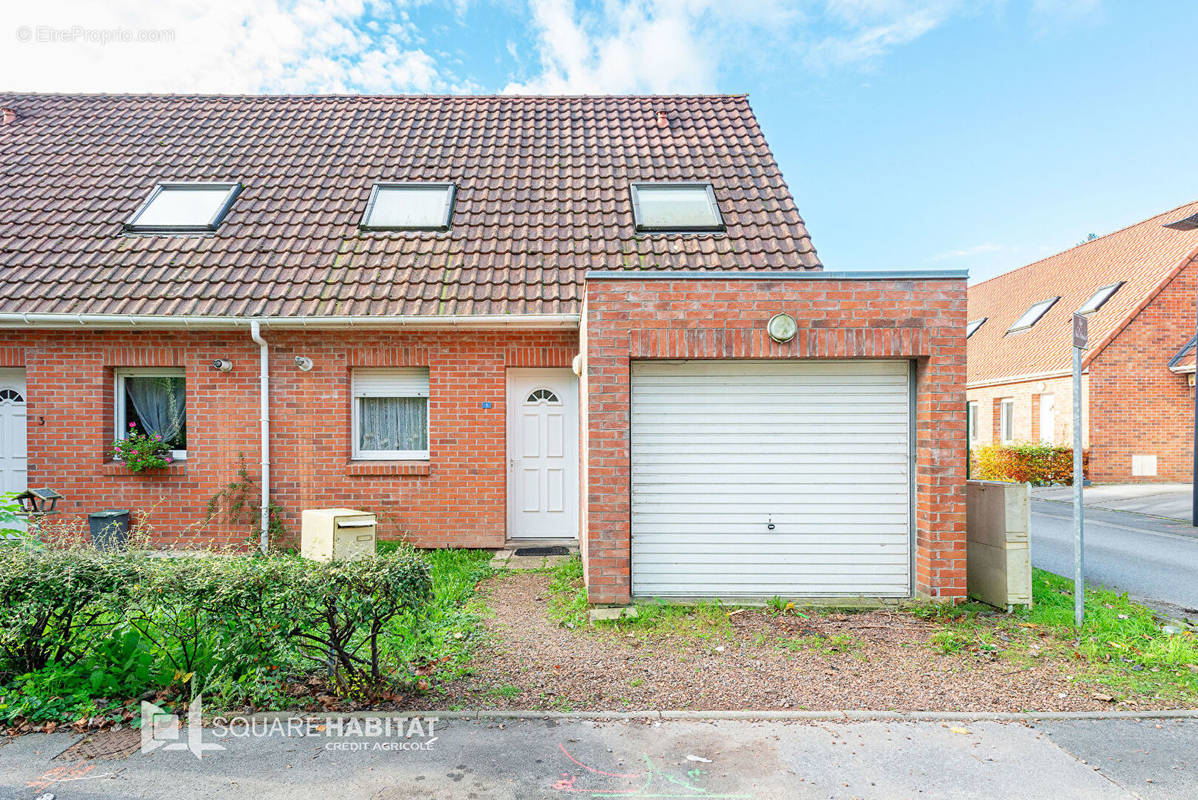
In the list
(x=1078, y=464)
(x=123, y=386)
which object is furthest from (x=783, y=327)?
(x=123, y=386)

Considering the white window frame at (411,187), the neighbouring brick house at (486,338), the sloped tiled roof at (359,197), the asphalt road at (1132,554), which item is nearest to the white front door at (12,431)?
the neighbouring brick house at (486,338)

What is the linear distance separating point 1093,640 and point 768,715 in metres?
3.09

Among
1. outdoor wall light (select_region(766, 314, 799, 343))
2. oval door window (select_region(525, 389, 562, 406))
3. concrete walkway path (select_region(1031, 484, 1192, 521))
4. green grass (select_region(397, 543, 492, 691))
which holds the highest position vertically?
outdoor wall light (select_region(766, 314, 799, 343))

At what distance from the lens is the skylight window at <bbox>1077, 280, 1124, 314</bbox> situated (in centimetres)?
1792

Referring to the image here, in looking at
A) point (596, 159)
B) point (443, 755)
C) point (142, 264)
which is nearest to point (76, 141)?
point (142, 264)

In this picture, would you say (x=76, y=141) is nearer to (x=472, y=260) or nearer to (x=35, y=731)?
(x=472, y=260)

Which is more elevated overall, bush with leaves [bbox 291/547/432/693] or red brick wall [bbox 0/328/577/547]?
red brick wall [bbox 0/328/577/547]

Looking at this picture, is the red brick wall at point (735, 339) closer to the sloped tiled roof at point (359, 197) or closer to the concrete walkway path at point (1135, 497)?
the sloped tiled roof at point (359, 197)

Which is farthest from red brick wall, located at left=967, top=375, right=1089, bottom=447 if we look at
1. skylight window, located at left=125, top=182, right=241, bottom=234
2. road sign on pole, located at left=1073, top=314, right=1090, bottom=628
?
skylight window, located at left=125, top=182, right=241, bottom=234

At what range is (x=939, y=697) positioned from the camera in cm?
419

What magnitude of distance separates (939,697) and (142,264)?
1004 centimetres

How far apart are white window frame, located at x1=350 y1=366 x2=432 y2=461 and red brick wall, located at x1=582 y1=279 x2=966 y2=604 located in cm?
332

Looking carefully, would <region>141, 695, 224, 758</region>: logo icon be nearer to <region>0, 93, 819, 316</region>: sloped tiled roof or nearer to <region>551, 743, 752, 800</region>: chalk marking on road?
<region>551, 743, 752, 800</region>: chalk marking on road

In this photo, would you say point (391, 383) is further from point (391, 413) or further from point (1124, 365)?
point (1124, 365)
